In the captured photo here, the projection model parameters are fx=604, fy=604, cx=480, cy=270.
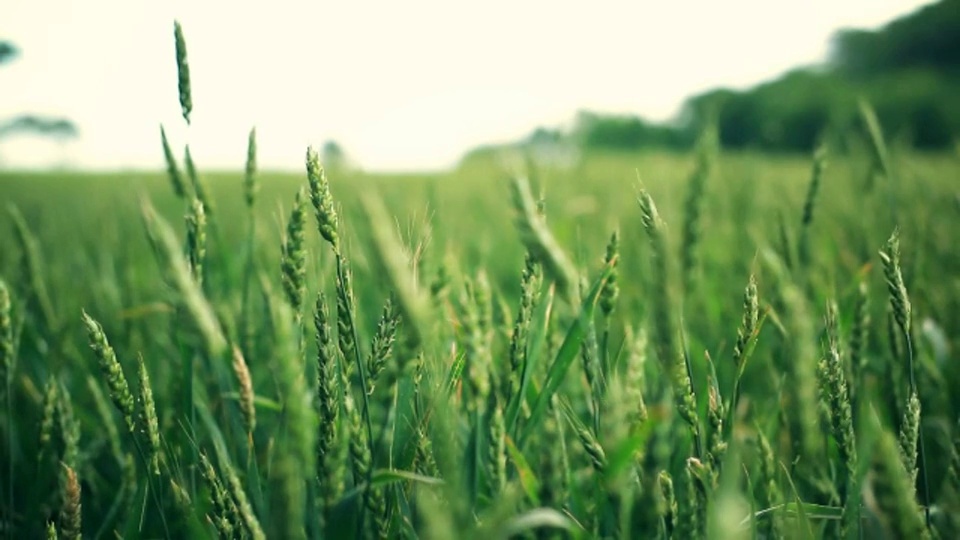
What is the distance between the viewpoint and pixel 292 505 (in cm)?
39

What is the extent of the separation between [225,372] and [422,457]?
17.0 inches

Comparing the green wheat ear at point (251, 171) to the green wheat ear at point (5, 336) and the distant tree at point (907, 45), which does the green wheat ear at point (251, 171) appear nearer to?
the green wheat ear at point (5, 336)

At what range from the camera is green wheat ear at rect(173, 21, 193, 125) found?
2.74ft

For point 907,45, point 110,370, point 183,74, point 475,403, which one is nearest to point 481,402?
point 475,403

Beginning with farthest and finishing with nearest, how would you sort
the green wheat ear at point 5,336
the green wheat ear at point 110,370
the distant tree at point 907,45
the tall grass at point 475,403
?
the distant tree at point 907,45 → the green wheat ear at point 5,336 → the green wheat ear at point 110,370 → the tall grass at point 475,403

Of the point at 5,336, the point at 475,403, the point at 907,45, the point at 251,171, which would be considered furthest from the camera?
the point at 907,45

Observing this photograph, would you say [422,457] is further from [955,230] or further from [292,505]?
[955,230]

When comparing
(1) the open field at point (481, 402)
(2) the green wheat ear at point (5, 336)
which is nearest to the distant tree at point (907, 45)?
(1) the open field at point (481, 402)

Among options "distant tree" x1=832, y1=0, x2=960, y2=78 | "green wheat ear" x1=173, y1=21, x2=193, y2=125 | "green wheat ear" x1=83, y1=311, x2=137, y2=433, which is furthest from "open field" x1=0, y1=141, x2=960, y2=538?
"distant tree" x1=832, y1=0, x2=960, y2=78

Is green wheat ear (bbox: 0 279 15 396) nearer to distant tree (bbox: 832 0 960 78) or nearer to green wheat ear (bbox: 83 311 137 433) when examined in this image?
green wheat ear (bbox: 83 311 137 433)

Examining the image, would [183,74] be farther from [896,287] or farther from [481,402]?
[896,287]

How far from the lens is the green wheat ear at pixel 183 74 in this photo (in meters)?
0.84

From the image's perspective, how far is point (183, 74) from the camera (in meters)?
0.85

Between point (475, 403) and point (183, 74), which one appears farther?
point (183, 74)
